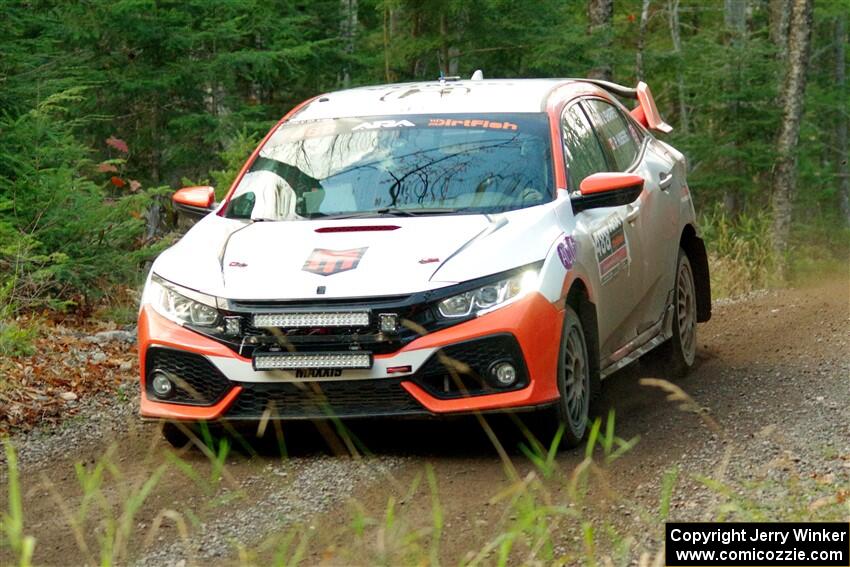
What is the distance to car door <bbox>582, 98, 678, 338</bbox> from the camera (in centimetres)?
838

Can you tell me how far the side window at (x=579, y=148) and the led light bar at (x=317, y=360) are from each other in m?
1.74

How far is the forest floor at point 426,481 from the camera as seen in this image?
5000 millimetres

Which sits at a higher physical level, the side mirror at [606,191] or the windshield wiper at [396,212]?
the side mirror at [606,191]

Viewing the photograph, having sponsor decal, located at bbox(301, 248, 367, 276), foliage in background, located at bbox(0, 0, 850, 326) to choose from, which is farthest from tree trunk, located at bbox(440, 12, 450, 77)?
sponsor decal, located at bbox(301, 248, 367, 276)

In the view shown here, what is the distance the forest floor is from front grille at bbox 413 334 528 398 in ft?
1.23

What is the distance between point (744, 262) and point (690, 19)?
20.6 m

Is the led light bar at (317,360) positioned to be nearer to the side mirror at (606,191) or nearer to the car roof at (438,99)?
the side mirror at (606,191)

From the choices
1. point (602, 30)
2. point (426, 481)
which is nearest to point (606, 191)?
point (426, 481)

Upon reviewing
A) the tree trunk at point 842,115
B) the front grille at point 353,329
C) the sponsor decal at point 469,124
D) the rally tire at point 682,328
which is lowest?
the tree trunk at point 842,115

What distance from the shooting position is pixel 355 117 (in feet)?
26.8

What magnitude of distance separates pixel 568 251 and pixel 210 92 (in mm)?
12513

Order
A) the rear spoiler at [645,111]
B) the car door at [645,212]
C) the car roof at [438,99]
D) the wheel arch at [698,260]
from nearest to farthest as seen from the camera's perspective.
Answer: the car roof at [438,99]
the car door at [645,212]
the wheel arch at [698,260]
the rear spoiler at [645,111]

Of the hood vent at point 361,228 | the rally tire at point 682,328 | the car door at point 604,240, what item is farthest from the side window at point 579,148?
the rally tire at point 682,328

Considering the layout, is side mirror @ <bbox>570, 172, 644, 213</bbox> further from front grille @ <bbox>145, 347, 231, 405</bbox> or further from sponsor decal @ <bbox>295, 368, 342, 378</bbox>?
front grille @ <bbox>145, 347, 231, 405</bbox>
